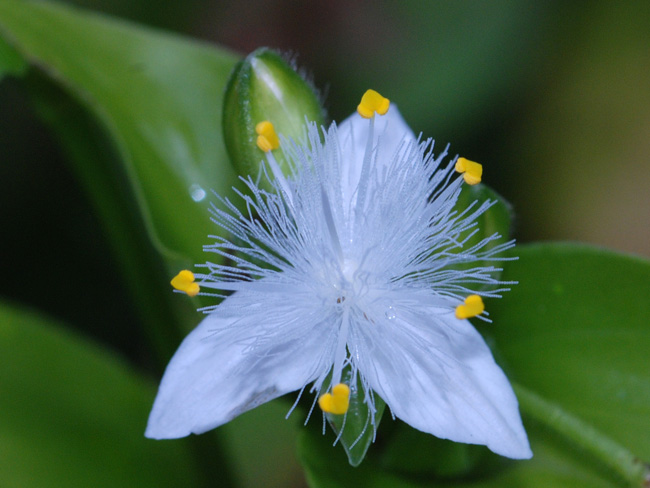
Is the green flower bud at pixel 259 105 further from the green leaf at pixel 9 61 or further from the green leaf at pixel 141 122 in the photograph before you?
the green leaf at pixel 9 61

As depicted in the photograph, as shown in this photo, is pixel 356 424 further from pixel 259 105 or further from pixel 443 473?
pixel 259 105

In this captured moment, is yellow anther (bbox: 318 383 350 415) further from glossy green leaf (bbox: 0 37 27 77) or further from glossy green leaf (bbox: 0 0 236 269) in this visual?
glossy green leaf (bbox: 0 37 27 77)

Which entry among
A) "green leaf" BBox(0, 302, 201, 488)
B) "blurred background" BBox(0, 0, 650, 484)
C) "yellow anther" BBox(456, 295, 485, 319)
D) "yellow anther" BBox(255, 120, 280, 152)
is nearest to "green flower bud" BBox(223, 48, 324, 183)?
"yellow anther" BBox(255, 120, 280, 152)

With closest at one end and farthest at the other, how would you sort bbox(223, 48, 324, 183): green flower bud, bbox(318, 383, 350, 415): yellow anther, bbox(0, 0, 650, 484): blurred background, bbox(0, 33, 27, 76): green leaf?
1. bbox(318, 383, 350, 415): yellow anther
2. bbox(223, 48, 324, 183): green flower bud
3. bbox(0, 33, 27, 76): green leaf
4. bbox(0, 0, 650, 484): blurred background

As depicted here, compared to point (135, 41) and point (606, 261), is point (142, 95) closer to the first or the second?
point (135, 41)

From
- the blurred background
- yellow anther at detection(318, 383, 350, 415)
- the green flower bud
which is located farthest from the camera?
the blurred background

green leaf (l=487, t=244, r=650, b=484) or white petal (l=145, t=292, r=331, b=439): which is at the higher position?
white petal (l=145, t=292, r=331, b=439)

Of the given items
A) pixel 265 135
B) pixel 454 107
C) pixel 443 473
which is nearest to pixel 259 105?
pixel 265 135

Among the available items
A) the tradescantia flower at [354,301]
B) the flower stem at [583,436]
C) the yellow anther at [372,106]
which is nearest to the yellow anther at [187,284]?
the tradescantia flower at [354,301]

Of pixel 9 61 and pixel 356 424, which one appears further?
pixel 9 61
